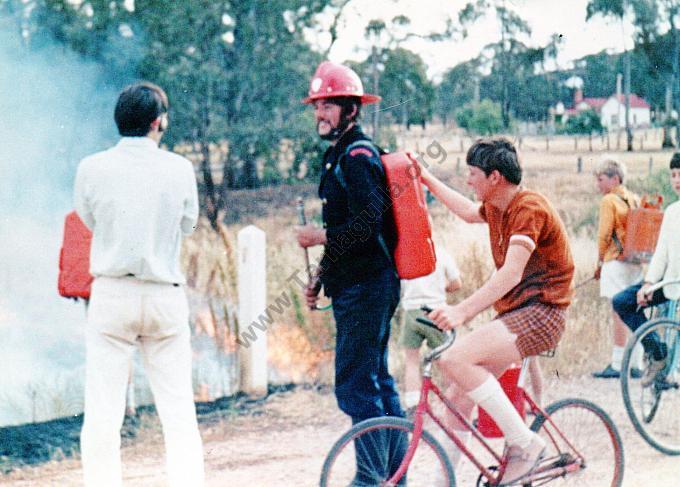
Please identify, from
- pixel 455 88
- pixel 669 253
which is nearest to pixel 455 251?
pixel 455 88

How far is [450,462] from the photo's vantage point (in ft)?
13.3

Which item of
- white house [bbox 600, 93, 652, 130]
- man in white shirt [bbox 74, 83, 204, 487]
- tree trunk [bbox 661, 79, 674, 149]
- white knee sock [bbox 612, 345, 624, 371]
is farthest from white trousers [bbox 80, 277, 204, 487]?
tree trunk [bbox 661, 79, 674, 149]

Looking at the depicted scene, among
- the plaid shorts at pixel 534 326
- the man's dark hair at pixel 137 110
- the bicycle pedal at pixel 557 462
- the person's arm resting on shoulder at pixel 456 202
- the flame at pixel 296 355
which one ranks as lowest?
the flame at pixel 296 355

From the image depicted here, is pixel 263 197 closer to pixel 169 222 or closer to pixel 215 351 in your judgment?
pixel 215 351

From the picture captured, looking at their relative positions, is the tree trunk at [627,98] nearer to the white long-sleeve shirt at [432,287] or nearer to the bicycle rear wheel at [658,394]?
the white long-sleeve shirt at [432,287]

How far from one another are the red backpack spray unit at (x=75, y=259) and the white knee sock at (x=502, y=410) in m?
1.92

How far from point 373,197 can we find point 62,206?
114 inches

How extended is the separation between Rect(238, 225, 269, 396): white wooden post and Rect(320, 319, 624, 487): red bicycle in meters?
Answer: 2.55

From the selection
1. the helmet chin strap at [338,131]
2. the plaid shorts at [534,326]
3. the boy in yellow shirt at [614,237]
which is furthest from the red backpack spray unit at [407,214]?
the boy in yellow shirt at [614,237]

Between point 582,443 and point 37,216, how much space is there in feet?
11.6

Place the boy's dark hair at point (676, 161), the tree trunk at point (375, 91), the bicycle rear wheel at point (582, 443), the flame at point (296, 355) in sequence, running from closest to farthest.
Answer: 1. the bicycle rear wheel at point (582, 443)
2. the boy's dark hair at point (676, 161)
3. the flame at point (296, 355)
4. the tree trunk at point (375, 91)

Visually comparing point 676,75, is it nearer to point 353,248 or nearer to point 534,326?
point 534,326

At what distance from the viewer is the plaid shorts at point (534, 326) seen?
167 inches

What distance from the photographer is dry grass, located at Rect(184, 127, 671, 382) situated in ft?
23.6
